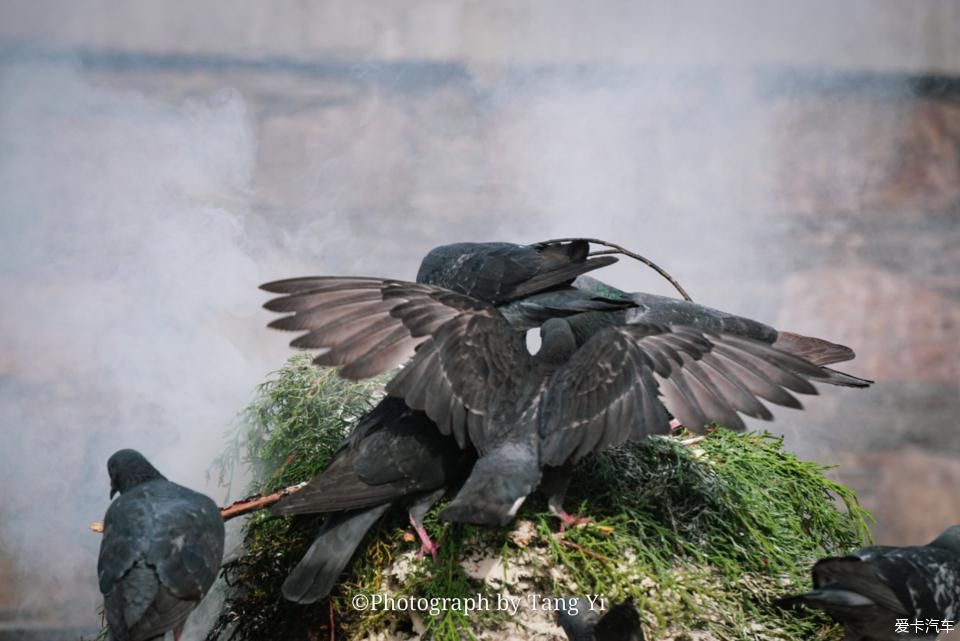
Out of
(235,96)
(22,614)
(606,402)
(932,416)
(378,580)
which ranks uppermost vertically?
(235,96)

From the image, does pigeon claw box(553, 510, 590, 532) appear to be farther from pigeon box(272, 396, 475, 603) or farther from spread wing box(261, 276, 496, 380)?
spread wing box(261, 276, 496, 380)

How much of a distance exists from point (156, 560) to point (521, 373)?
0.70 meters

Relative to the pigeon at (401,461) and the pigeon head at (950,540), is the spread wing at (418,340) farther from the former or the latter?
the pigeon head at (950,540)

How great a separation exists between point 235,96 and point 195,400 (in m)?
0.95

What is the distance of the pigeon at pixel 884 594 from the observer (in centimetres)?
148

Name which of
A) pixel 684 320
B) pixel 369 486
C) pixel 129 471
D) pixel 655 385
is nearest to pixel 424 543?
pixel 369 486

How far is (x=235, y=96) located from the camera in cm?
288

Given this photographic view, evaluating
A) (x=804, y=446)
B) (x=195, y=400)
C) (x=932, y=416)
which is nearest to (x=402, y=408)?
(x=195, y=400)

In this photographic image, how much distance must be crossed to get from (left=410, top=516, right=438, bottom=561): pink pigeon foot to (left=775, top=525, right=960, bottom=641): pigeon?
589 mm

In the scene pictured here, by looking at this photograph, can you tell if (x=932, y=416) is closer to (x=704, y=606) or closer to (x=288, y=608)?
(x=704, y=606)

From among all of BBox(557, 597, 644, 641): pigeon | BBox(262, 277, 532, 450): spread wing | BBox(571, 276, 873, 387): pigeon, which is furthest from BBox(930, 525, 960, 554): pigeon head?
BBox(262, 277, 532, 450): spread wing

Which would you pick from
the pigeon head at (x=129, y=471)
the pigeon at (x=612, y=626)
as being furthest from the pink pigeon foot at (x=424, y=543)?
the pigeon head at (x=129, y=471)

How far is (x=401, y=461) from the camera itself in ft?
5.45

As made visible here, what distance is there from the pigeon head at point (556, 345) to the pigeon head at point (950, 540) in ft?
2.46
